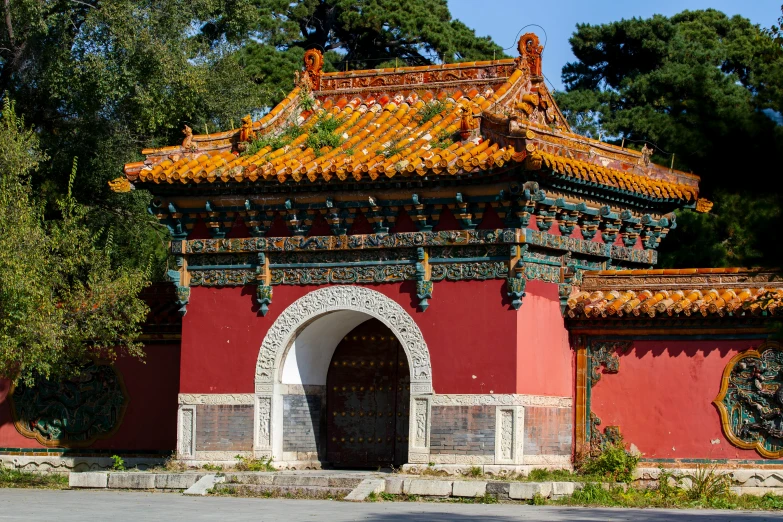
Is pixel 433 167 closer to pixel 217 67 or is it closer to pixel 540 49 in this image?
pixel 540 49

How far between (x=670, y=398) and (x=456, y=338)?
282 cm

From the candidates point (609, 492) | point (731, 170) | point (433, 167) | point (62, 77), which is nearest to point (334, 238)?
point (433, 167)

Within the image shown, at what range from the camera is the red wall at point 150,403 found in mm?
20031

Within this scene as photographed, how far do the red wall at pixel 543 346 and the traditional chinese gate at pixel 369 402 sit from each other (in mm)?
2362

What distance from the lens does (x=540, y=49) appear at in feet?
63.8

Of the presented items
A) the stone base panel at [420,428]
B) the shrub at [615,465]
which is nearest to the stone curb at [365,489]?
the stone base panel at [420,428]

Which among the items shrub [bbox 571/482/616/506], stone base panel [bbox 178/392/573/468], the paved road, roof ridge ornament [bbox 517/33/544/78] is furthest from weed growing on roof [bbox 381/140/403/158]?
shrub [bbox 571/482/616/506]

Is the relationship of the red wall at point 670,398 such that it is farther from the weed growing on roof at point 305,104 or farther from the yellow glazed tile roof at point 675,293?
the weed growing on roof at point 305,104

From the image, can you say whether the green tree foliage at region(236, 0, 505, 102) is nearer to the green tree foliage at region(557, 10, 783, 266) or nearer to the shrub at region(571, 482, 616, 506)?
the green tree foliage at region(557, 10, 783, 266)

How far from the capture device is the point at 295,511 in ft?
47.8

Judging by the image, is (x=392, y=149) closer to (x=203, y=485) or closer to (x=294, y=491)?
(x=294, y=491)

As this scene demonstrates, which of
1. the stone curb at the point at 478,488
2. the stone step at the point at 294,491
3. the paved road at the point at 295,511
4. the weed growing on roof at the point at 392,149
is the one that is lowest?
the paved road at the point at 295,511

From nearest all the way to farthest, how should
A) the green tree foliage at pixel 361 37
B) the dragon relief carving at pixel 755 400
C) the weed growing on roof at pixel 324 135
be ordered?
the dragon relief carving at pixel 755 400
the weed growing on roof at pixel 324 135
the green tree foliage at pixel 361 37

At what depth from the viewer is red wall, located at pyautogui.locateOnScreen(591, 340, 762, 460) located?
17047 mm
